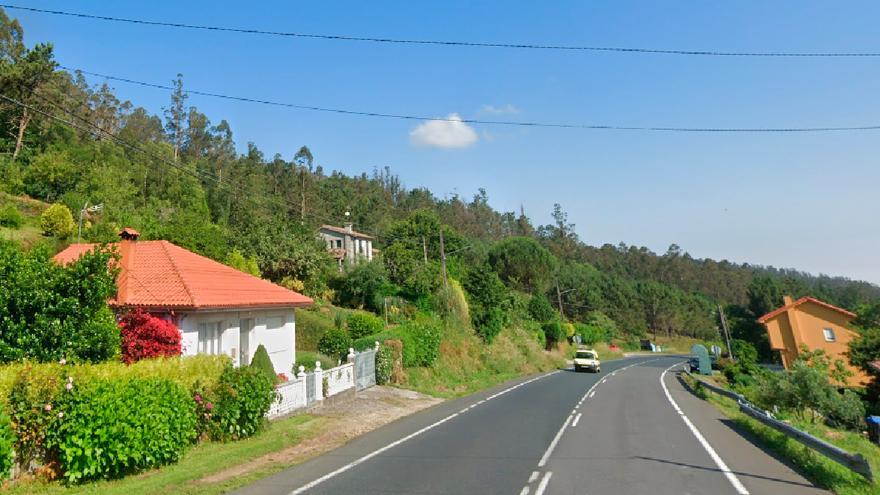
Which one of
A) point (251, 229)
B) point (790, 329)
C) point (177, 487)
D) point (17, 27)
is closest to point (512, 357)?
point (251, 229)

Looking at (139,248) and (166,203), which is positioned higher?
(166,203)

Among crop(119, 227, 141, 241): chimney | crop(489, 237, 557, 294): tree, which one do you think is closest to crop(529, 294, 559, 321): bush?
crop(489, 237, 557, 294): tree

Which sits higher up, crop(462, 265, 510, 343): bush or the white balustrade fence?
crop(462, 265, 510, 343): bush

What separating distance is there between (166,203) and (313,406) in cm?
4172

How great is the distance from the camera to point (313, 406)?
53.7 feet

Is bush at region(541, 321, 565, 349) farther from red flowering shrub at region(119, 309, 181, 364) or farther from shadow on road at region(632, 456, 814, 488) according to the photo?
shadow on road at region(632, 456, 814, 488)

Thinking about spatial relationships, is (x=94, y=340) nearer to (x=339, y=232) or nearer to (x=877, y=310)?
(x=877, y=310)

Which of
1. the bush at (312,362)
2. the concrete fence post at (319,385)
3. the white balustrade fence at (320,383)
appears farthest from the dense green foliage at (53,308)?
the bush at (312,362)

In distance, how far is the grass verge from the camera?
8250 millimetres

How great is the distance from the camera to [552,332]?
58.3 meters

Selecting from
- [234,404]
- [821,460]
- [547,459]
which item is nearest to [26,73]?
[234,404]

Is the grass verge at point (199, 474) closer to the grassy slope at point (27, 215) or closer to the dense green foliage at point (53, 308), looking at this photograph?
the dense green foliage at point (53, 308)

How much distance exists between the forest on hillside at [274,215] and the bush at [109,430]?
20.1ft

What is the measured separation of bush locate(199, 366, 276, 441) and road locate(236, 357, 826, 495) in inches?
94.4
